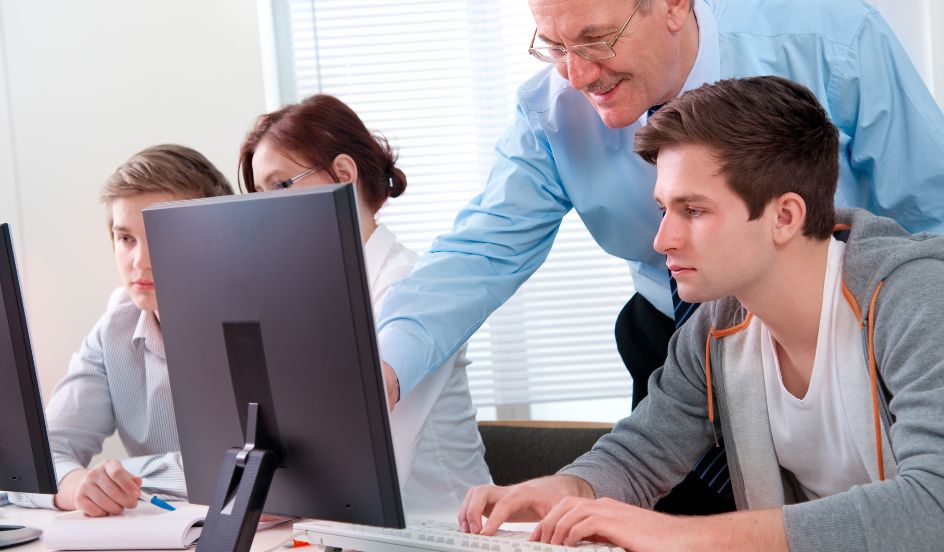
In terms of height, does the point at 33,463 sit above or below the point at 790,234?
below

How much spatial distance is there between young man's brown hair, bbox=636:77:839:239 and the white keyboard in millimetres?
544

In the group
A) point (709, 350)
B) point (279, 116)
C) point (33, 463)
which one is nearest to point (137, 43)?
point (279, 116)

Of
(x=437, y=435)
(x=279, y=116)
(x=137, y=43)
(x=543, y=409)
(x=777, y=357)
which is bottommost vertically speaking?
(x=543, y=409)

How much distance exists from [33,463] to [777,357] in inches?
42.3

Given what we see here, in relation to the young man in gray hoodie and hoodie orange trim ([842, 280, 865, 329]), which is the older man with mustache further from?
hoodie orange trim ([842, 280, 865, 329])

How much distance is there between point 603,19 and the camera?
1575 mm

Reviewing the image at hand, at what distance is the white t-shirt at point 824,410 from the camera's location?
4.46ft

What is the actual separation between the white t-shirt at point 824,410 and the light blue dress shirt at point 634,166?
0.36m

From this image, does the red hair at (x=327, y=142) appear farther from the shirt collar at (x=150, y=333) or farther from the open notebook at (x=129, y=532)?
the open notebook at (x=129, y=532)

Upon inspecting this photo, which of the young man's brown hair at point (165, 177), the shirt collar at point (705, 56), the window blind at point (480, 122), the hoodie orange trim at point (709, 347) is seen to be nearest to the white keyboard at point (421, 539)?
the hoodie orange trim at point (709, 347)

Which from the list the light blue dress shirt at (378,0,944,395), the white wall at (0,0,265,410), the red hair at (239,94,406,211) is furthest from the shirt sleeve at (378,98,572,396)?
the white wall at (0,0,265,410)

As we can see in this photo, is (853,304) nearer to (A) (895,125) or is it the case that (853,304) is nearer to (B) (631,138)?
(A) (895,125)

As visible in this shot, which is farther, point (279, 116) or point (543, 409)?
point (543, 409)

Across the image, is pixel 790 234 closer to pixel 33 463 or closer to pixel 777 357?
pixel 777 357
